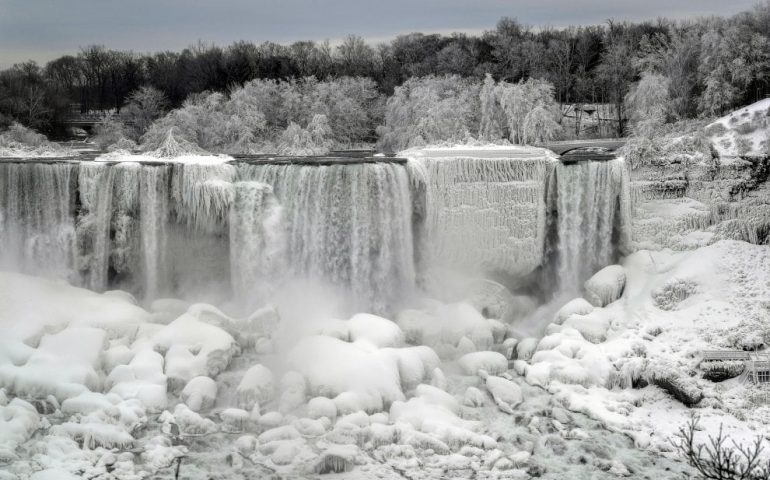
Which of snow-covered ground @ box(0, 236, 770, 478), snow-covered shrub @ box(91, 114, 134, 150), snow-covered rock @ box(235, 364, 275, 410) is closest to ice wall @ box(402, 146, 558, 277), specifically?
snow-covered ground @ box(0, 236, 770, 478)

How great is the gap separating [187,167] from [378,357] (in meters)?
8.25

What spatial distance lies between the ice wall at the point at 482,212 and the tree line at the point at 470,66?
45.3 feet

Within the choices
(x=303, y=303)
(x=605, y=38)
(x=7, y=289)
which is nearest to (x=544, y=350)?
(x=303, y=303)

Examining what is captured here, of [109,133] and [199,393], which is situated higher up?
[109,133]

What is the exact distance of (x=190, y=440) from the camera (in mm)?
13742

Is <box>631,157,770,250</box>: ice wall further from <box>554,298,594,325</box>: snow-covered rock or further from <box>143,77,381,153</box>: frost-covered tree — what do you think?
<box>143,77,381,153</box>: frost-covered tree

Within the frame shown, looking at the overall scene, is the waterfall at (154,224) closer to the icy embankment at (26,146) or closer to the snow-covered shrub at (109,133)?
the icy embankment at (26,146)

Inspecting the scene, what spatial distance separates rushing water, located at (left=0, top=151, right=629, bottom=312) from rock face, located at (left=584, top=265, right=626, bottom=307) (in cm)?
119

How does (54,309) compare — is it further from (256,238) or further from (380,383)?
(380,383)

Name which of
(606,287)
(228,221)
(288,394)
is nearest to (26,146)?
(228,221)

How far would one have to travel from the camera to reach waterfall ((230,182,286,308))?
2020 centimetres

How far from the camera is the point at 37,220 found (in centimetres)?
2036

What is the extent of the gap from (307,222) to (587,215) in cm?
779

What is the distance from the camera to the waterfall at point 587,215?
20719 millimetres
